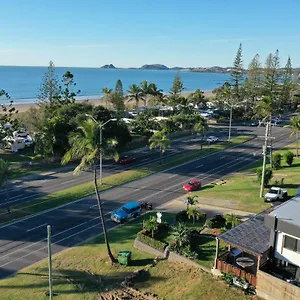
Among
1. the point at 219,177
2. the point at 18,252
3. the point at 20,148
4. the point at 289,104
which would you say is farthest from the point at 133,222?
the point at 289,104

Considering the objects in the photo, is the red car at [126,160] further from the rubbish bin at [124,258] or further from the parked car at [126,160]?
the rubbish bin at [124,258]

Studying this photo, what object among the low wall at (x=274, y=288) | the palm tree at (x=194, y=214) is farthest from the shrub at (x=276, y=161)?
the low wall at (x=274, y=288)

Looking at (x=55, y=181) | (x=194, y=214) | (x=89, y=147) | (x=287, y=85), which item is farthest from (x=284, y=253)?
(x=287, y=85)

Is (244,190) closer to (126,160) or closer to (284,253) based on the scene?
(126,160)

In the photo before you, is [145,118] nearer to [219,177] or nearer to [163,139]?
[163,139]

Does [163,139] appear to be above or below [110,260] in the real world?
above

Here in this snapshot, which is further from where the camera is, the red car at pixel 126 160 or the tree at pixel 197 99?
the tree at pixel 197 99
